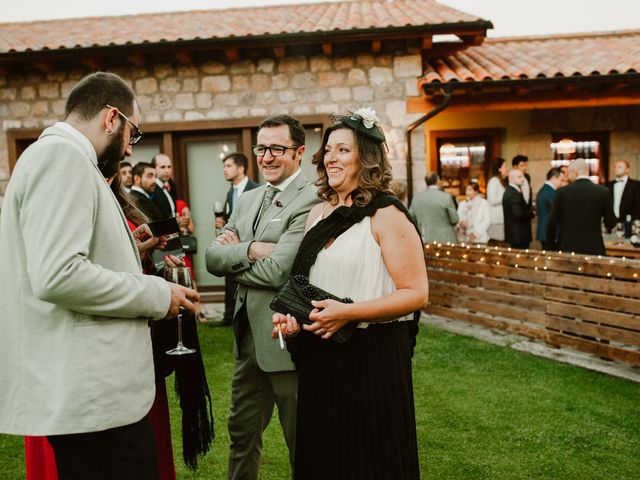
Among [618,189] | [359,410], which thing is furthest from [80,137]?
[618,189]

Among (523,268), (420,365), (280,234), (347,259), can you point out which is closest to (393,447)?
(347,259)

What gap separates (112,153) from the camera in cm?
210

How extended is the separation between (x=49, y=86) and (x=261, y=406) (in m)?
8.50

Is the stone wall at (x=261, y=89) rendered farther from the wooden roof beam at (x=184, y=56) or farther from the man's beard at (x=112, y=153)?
the man's beard at (x=112, y=153)

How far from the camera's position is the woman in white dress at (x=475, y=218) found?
9.35 metres

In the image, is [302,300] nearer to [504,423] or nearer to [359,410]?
[359,410]

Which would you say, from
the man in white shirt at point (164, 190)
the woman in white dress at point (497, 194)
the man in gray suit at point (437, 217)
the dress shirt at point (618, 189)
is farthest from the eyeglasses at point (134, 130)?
the dress shirt at point (618, 189)

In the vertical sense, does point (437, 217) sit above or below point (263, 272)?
above

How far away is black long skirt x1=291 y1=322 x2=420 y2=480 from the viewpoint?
2.46m

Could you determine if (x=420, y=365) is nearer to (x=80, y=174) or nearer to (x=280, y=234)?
(x=280, y=234)

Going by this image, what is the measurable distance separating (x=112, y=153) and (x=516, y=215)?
24.4 ft

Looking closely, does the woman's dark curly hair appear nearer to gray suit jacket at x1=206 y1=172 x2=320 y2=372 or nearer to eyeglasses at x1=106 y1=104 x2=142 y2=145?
gray suit jacket at x1=206 y1=172 x2=320 y2=372

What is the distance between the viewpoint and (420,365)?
593 centimetres

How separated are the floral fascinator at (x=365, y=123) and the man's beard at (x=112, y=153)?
999 millimetres
